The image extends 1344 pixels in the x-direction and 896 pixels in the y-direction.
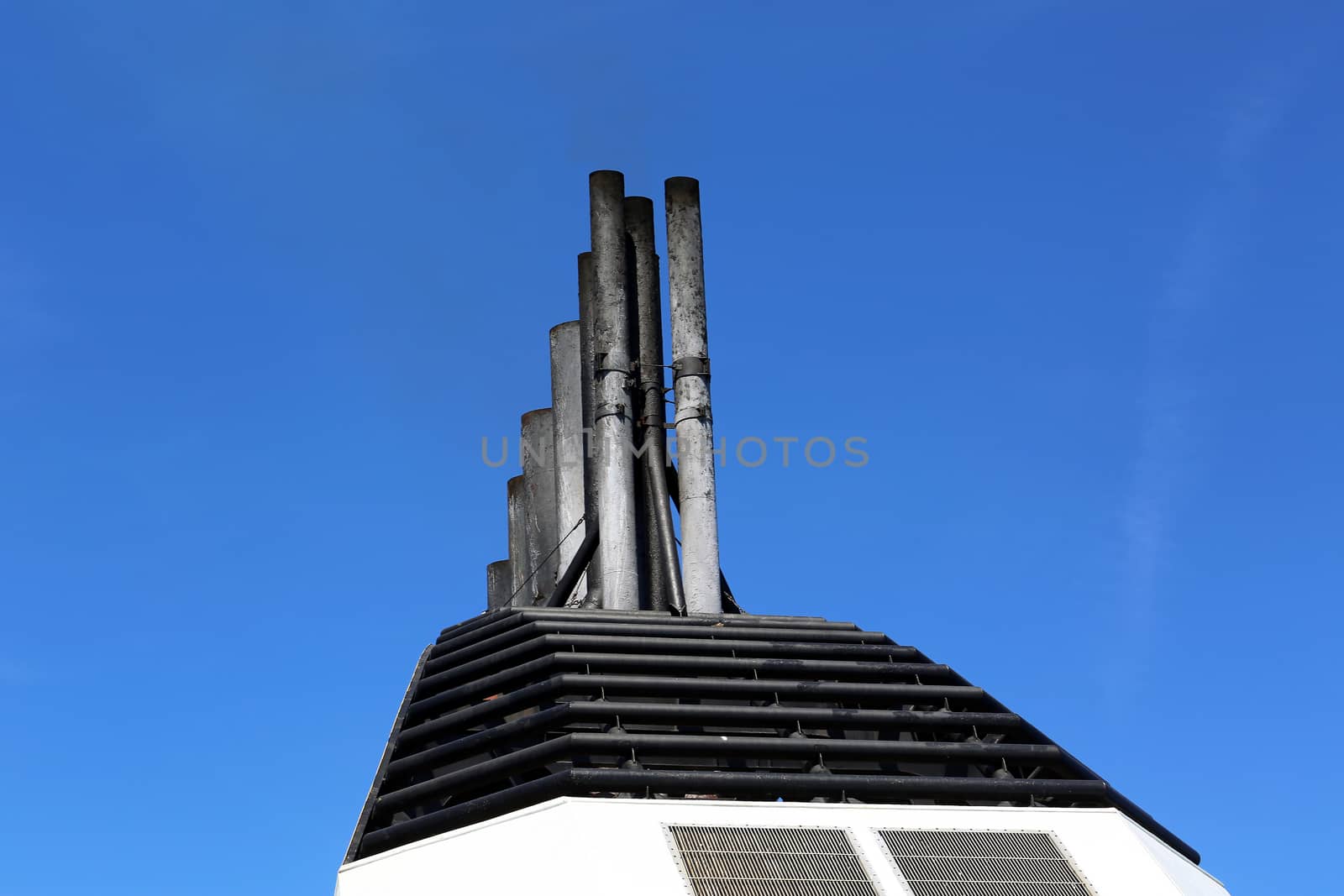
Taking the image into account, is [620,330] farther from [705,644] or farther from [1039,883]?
[1039,883]

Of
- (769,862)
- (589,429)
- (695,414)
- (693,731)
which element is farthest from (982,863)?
(589,429)

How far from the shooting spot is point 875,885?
15312mm

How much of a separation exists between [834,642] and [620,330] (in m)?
6.52

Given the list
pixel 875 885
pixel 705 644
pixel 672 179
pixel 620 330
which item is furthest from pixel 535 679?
pixel 672 179

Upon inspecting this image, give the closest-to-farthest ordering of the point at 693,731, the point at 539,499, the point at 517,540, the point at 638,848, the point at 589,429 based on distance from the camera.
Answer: the point at 638,848 → the point at 693,731 → the point at 589,429 → the point at 539,499 → the point at 517,540

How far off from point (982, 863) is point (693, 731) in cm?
419

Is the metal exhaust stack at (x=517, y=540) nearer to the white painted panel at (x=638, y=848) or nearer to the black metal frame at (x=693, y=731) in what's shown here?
the black metal frame at (x=693, y=731)

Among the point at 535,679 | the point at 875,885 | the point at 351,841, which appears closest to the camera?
the point at 875,885

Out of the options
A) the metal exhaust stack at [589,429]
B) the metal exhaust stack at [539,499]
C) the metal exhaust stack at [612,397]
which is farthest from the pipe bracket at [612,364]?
the metal exhaust stack at [539,499]

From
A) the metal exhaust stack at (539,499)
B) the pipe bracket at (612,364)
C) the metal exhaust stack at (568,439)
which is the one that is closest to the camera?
the pipe bracket at (612,364)

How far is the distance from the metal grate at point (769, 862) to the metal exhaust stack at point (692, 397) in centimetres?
843

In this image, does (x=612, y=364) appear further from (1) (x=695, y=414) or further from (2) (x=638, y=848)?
(2) (x=638, y=848)

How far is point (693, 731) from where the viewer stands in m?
19.1

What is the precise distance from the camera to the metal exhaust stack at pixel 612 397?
24.7m
